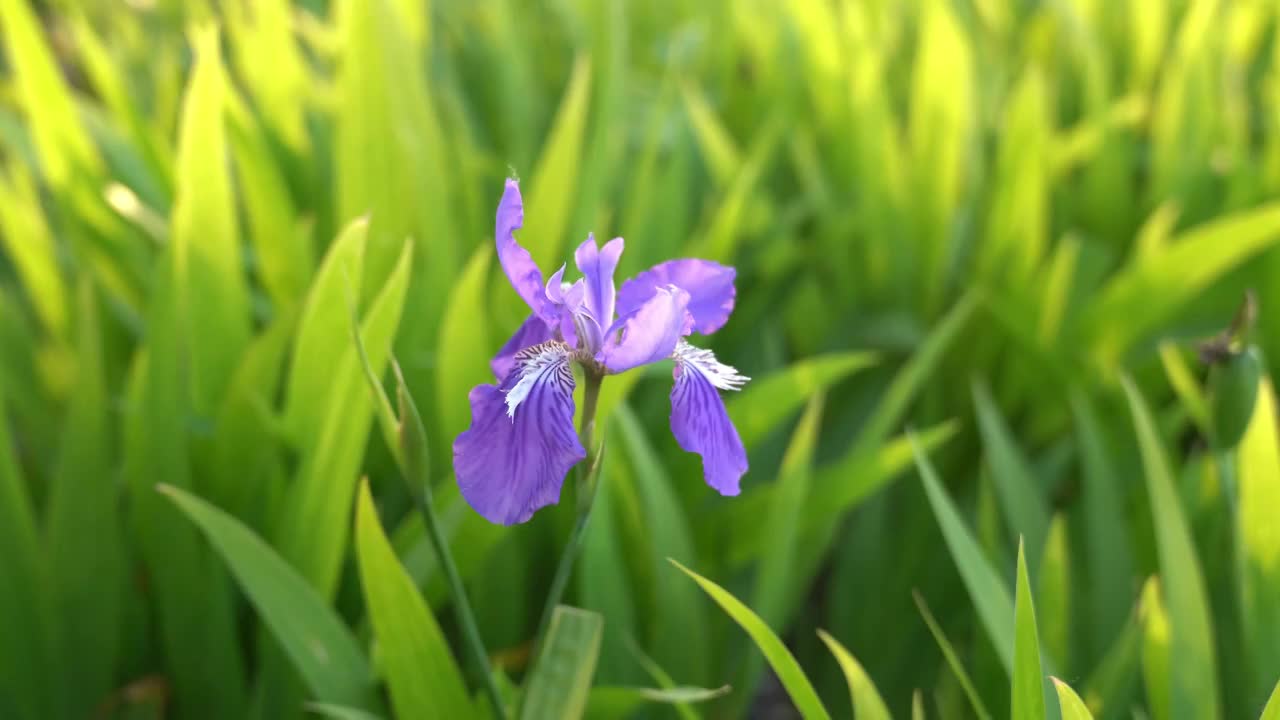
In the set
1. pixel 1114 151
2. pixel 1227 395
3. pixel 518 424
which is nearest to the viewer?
pixel 518 424

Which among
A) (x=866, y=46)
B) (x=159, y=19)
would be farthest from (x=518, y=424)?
(x=159, y=19)

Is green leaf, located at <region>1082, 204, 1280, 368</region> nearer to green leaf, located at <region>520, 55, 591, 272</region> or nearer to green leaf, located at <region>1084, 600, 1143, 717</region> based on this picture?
green leaf, located at <region>1084, 600, 1143, 717</region>

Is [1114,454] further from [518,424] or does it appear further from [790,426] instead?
[518,424]

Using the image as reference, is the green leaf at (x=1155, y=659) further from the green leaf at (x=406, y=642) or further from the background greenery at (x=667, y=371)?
the green leaf at (x=406, y=642)

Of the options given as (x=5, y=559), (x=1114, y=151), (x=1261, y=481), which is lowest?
(x=5, y=559)

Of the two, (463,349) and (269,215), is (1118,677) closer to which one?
(463,349)

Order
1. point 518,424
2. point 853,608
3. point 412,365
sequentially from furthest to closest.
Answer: point 853,608 < point 412,365 < point 518,424

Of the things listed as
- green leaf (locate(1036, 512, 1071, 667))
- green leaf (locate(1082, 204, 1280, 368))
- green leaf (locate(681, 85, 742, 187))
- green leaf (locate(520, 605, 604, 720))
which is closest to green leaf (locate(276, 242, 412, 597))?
green leaf (locate(520, 605, 604, 720))

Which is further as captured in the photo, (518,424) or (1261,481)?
(1261,481)
